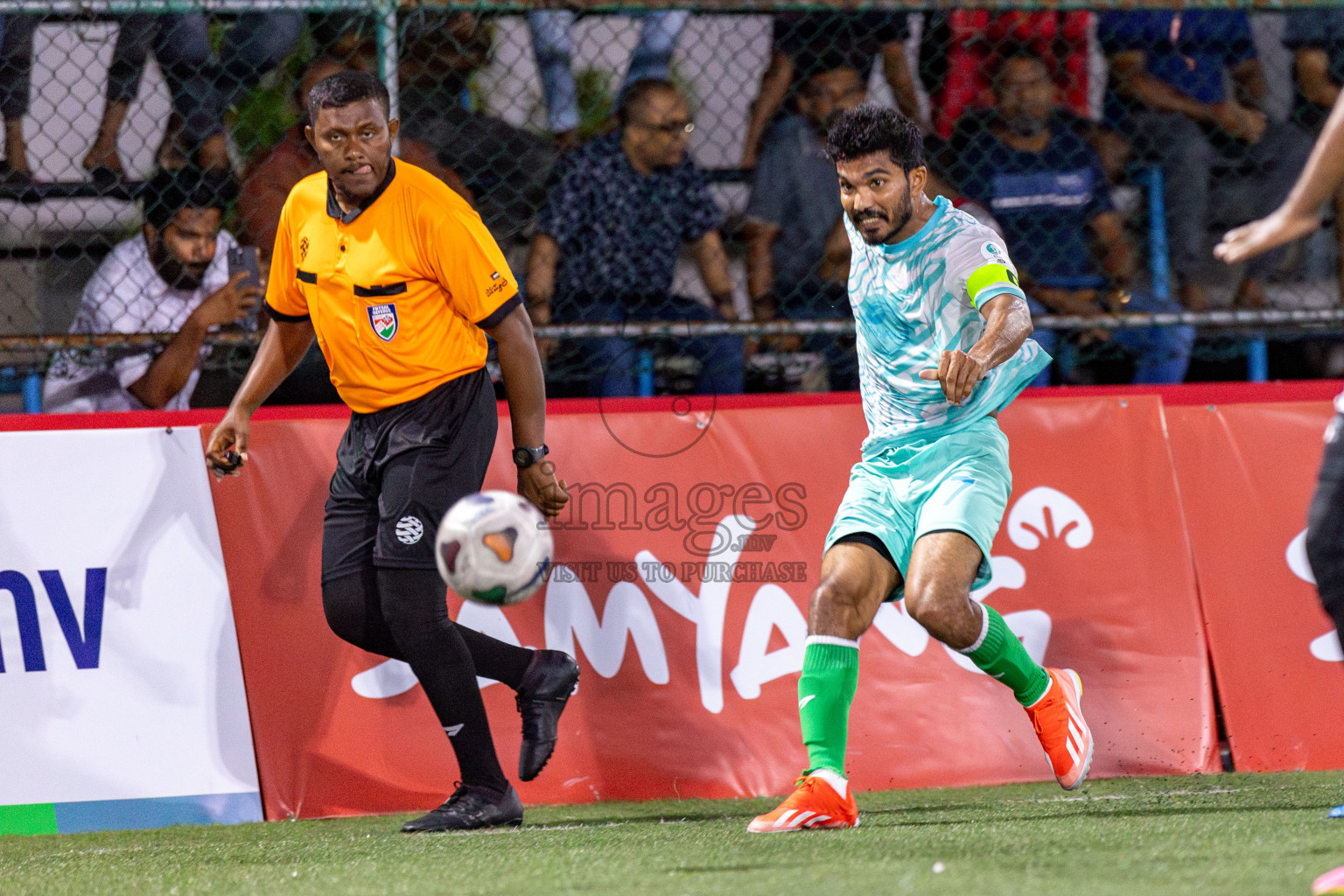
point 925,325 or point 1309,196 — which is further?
point 925,325

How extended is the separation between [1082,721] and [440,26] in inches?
142

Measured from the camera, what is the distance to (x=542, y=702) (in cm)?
434

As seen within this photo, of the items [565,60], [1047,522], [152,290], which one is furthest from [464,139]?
[1047,522]

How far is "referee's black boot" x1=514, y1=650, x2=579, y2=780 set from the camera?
4293 mm

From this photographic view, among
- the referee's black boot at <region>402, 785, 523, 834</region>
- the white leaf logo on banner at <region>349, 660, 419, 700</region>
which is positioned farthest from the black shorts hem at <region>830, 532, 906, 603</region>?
the white leaf logo on banner at <region>349, 660, 419, 700</region>

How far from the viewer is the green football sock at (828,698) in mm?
3758

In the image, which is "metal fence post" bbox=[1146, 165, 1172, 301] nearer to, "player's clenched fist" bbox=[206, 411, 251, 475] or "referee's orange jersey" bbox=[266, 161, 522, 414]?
"referee's orange jersey" bbox=[266, 161, 522, 414]

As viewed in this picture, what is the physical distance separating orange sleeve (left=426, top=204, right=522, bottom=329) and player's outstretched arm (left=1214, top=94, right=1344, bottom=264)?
207 cm

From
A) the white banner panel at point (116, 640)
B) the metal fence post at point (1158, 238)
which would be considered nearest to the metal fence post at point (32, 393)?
the white banner panel at point (116, 640)

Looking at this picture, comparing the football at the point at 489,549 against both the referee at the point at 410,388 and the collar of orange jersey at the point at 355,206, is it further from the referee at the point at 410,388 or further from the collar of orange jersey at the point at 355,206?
the collar of orange jersey at the point at 355,206

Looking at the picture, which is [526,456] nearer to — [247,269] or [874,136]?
[874,136]

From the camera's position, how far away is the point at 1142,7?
543 cm

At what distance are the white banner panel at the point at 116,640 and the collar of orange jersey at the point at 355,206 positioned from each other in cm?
104

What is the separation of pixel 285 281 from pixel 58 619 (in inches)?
53.4
